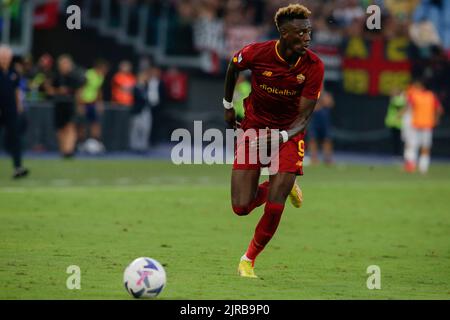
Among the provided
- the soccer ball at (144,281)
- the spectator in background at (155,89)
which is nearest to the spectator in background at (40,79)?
the spectator in background at (155,89)

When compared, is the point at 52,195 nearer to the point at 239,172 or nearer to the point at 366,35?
the point at 239,172

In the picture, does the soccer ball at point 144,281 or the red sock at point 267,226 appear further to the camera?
the red sock at point 267,226

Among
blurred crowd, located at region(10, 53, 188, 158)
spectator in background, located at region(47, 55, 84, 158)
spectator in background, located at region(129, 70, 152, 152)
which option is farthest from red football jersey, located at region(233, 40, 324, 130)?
spectator in background, located at region(129, 70, 152, 152)

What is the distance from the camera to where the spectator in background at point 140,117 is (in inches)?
1222

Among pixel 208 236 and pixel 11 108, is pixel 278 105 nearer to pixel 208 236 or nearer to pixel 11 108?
pixel 208 236

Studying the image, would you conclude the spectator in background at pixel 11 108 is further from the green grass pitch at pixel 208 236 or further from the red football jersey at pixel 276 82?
the red football jersey at pixel 276 82

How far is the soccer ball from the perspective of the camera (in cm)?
903

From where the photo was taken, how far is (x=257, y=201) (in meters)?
11.3

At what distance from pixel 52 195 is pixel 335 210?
4675 mm

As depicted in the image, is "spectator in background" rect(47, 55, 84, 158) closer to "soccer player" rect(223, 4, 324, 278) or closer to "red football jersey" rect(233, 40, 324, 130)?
"soccer player" rect(223, 4, 324, 278)

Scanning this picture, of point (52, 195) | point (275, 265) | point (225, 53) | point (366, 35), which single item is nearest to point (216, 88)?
point (225, 53)

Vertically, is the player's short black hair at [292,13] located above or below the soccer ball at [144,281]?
above

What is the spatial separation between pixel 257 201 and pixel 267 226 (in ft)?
1.93

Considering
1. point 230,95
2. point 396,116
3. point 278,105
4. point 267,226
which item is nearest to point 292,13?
point 278,105
